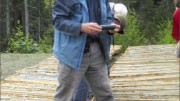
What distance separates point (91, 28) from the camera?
2.54m

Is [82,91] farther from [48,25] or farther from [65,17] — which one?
[48,25]

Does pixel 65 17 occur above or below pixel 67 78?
above

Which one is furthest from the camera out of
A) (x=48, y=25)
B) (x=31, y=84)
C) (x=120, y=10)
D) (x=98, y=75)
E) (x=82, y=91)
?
(x=48, y=25)

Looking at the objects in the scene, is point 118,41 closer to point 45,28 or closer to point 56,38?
point 56,38

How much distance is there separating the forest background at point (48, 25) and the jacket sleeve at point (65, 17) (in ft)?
20.9

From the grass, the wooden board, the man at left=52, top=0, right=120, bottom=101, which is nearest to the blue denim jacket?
the man at left=52, top=0, right=120, bottom=101

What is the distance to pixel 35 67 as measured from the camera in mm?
6066

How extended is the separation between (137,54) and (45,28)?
26.0 metres

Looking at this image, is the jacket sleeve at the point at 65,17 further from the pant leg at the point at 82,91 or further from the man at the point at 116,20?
the pant leg at the point at 82,91

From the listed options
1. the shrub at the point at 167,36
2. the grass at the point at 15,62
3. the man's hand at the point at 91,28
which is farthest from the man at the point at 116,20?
the shrub at the point at 167,36

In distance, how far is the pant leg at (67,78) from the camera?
2693 millimetres

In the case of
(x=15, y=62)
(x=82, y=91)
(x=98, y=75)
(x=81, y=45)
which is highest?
(x=81, y=45)

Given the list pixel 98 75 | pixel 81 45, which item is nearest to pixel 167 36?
pixel 98 75

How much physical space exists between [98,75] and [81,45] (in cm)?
32
